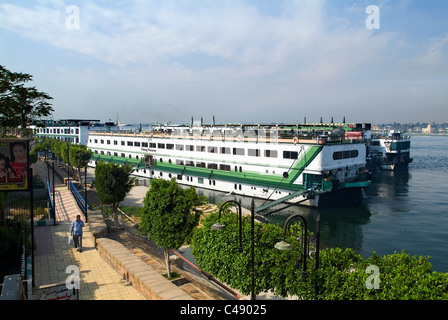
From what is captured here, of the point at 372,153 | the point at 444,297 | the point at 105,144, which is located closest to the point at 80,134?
the point at 105,144

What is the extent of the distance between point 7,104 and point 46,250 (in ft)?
26.8

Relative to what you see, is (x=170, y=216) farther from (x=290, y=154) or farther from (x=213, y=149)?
(x=213, y=149)

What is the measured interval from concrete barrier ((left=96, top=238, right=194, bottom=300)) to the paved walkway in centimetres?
28

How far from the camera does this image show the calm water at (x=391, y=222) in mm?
24972

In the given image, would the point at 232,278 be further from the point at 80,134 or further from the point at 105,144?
the point at 80,134

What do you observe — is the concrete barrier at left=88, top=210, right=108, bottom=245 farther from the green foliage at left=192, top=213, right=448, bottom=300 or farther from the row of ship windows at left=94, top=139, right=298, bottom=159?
the row of ship windows at left=94, top=139, right=298, bottom=159

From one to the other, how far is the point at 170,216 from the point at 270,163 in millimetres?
23964

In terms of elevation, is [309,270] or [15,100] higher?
[15,100]

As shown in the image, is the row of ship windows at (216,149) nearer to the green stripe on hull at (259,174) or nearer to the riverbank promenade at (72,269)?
the green stripe on hull at (259,174)

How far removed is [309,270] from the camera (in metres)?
9.24

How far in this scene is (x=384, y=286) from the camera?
8.12 metres

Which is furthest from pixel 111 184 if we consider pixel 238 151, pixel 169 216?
pixel 238 151

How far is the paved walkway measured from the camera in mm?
10859

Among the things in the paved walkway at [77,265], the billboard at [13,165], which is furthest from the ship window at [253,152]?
the billboard at [13,165]
